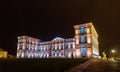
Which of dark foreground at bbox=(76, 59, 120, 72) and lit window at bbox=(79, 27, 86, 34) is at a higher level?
lit window at bbox=(79, 27, 86, 34)

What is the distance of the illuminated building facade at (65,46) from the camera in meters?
67.7

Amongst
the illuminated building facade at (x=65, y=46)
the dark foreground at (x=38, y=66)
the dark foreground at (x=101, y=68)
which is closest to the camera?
the dark foreground at (x=101, y=68)

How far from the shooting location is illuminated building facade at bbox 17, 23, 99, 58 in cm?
6769

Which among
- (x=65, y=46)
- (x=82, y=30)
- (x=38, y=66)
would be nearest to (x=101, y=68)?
(x=38, y=66)

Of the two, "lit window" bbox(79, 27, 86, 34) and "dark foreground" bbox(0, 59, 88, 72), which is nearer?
"dark foreground" bbox(0, 59, 88, 72)

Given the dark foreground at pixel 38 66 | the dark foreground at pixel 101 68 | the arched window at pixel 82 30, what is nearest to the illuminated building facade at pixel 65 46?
the arched window at pixel 82 30

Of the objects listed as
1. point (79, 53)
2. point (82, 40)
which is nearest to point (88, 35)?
point (82, 40)

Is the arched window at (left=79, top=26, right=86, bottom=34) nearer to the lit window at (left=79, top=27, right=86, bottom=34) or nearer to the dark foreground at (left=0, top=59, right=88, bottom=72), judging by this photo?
the lit window at (left=79, top=27, right=86, bottom=34)

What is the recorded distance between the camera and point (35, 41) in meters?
105

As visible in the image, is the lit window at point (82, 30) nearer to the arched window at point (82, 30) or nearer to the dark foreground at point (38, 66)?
the arched window at point (82, 30)

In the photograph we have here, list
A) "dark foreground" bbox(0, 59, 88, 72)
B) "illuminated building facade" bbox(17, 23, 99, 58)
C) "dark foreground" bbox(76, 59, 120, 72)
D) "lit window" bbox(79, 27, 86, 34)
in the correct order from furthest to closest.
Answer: "lit window" bbox(79, 27, 86, 34) < "illuminated building facade" bbox(17, 23, 99, 58) < "dark foreground" bbox(0, 59, 88, 72) < "dark foreground" bbox(76, 59, 120, 72)

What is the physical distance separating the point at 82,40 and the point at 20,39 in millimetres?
48093

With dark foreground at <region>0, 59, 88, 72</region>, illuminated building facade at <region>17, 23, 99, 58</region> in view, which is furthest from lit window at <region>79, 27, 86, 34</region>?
dark foreground at <region>0, 59, 88, 72</region>

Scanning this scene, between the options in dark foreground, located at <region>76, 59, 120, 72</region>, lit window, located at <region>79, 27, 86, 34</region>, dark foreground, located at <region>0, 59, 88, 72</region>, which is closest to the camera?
dark foreground, located at <region>76, 59, 120, 72</region>
